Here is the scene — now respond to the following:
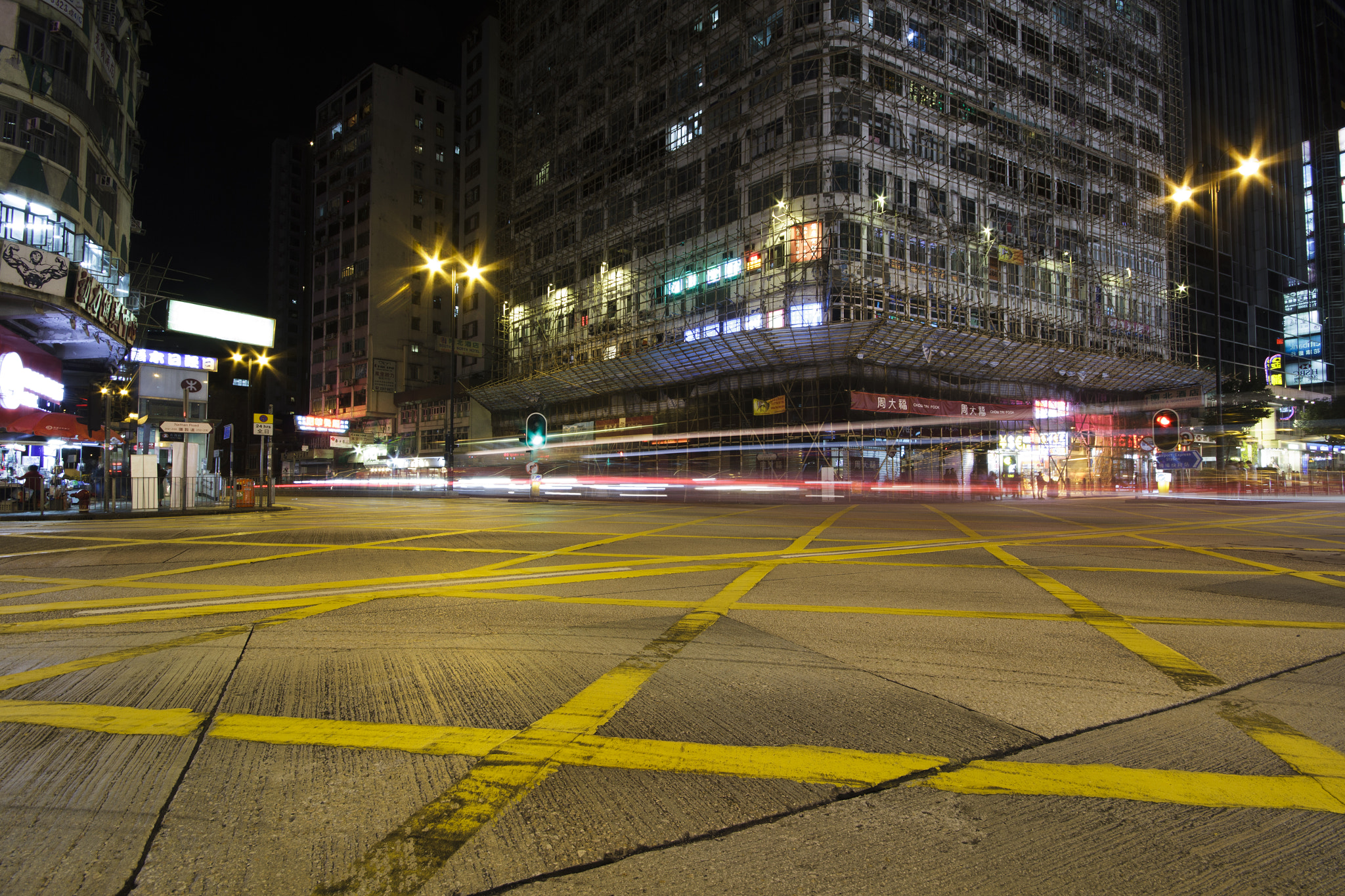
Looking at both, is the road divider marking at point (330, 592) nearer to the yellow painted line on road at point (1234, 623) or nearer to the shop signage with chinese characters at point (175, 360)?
the yellow painted line on road at point (1234, 623)

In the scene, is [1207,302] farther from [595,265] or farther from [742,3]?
[595,265]

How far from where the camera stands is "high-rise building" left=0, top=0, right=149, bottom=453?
19.9 m

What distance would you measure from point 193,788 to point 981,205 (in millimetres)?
44170

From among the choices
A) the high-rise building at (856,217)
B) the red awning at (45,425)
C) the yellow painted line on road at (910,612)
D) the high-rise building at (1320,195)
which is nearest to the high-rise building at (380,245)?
the high-rise building at (856,217)

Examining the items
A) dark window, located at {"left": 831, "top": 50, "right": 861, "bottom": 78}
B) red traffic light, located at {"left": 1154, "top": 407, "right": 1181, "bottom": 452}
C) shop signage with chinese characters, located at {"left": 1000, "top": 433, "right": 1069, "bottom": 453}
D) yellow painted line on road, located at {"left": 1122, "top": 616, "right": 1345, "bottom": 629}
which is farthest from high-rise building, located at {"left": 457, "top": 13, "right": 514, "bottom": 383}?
yellow painted line on road, located at {"left": 1122, "top": 616, "right": 1345, "bottom": 629}

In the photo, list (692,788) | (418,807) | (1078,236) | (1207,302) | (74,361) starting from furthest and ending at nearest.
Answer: (1207,302)
(1078,236)
(74,361)
(692,788)
(418,807)

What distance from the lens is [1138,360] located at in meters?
43.6

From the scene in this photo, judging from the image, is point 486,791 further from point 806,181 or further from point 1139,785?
point 806,181

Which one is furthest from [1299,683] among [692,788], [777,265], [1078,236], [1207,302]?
[1207,302]

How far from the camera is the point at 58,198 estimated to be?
75.4ft

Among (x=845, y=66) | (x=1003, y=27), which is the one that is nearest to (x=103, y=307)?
(x=845, y=66)

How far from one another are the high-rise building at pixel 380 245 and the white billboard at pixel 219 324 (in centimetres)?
3682

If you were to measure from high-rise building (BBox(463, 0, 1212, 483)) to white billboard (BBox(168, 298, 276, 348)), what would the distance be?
19188mm

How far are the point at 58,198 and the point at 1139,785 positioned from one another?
32.8 metres
